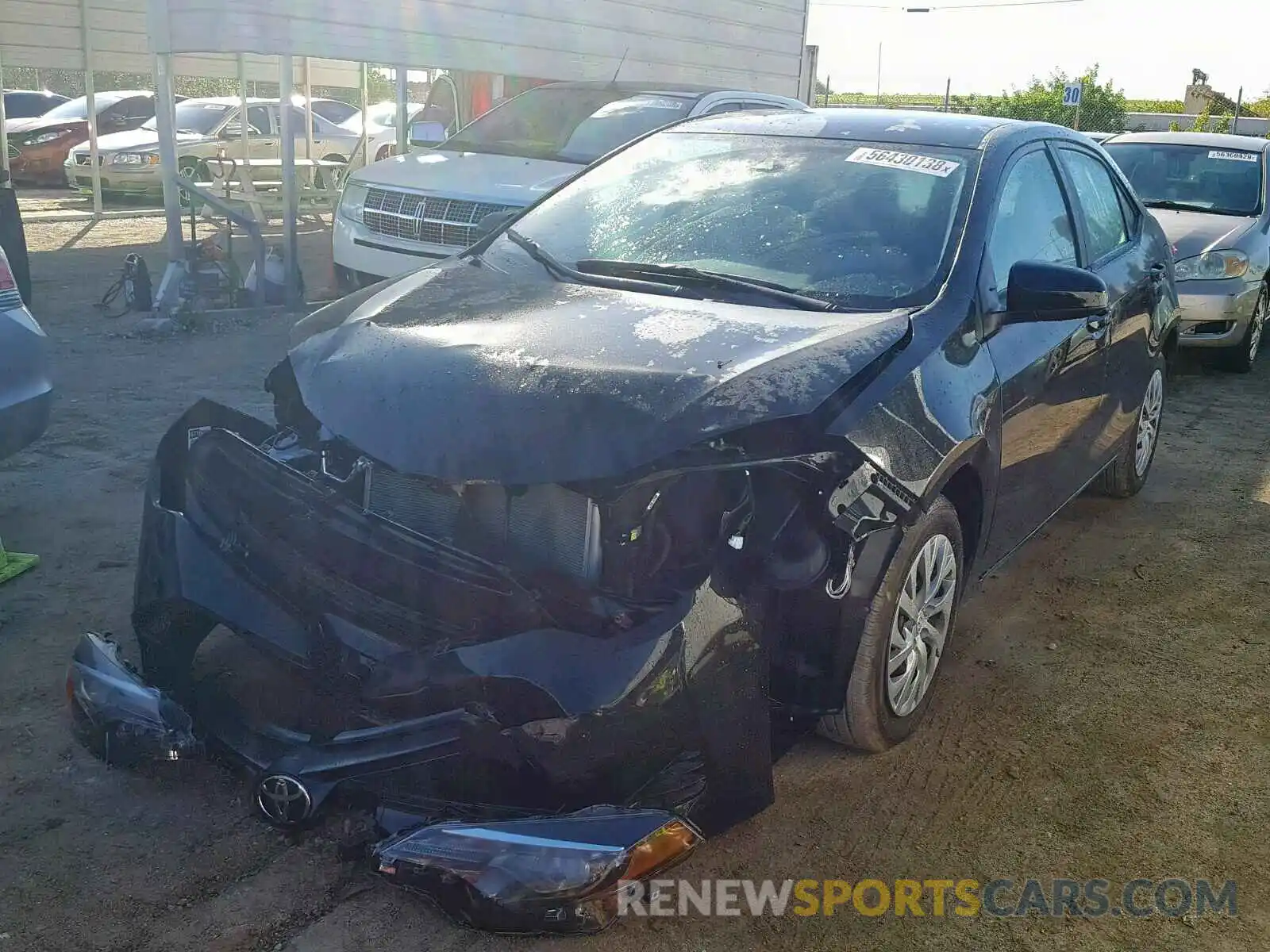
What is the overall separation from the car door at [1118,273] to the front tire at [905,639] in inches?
63.7

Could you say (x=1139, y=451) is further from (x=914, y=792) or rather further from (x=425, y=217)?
(x=425, y=217)

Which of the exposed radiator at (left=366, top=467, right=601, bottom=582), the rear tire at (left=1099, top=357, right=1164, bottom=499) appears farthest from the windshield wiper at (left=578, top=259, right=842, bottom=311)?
the rear tire at (left=1099, top=357, right=1164, bottom=499)

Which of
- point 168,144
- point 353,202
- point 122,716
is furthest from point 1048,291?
point 168,144

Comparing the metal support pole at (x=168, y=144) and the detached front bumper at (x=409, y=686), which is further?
the metal support pole at (x=168, y=144)

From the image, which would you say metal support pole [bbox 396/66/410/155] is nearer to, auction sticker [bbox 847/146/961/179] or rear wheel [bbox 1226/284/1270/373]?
rear wheel [bbox 1226/284/1270/373]

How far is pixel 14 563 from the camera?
14.0 feet

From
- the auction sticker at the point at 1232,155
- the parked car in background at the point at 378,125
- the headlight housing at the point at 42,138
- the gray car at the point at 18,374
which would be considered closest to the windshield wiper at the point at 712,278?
the gray car at the point at 18,374

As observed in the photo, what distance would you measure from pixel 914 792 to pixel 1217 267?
659cm

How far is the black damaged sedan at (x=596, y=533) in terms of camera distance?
247 cm

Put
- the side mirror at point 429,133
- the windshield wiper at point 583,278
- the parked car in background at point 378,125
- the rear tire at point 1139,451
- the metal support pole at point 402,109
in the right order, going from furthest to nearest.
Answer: the parked car in background at point 378,125 → the metal support pole at point 402,109 → the side mirror at point 429,133 → the rear tire at point 1139,451 → the windshield wiper at point 583,278

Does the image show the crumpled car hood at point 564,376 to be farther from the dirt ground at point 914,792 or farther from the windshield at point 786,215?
the dirt ground at point 914,792

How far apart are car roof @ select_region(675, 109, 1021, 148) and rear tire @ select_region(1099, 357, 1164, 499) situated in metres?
1.49

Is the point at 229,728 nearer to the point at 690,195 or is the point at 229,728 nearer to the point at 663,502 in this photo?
the point at 663,502

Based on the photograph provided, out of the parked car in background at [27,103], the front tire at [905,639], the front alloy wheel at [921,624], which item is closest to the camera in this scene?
the front tire at [905,639]
